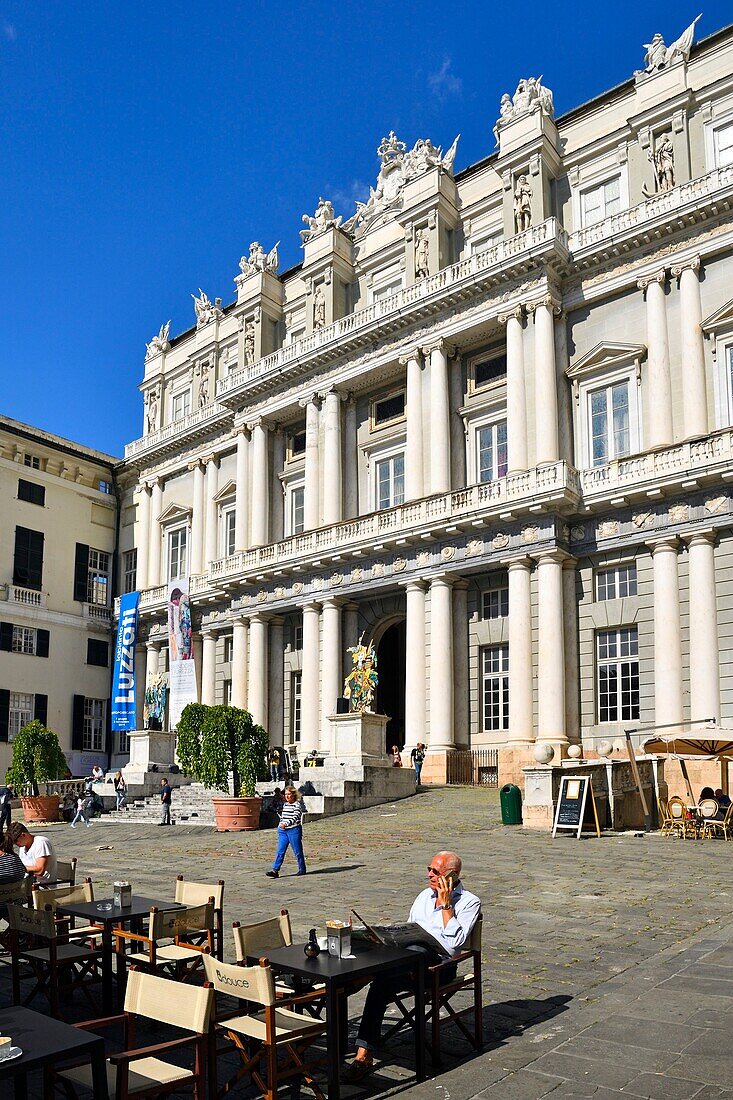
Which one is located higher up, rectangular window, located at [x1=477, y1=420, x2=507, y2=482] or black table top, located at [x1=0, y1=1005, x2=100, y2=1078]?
rectangular window, located at [x1=477, y1=420, x2=507, y2=482]

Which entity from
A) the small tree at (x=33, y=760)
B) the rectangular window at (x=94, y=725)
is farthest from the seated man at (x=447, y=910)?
the rectangular window at (x=94, y=725)

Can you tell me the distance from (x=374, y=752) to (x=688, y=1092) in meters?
22.0

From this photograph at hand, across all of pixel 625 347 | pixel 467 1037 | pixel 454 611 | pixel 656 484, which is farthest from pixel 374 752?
pixel 467 1037

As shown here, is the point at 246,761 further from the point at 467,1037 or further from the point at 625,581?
the point at 467,1037

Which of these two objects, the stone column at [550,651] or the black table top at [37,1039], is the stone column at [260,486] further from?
the black table top at [37,1039]

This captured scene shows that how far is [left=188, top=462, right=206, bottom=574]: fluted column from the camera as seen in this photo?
4469cm

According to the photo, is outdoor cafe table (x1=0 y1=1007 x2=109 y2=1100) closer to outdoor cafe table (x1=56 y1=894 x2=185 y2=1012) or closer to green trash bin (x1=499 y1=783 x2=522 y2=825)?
outdoor cafe table (x1=56 y1=894 x2=185 y2=1012)

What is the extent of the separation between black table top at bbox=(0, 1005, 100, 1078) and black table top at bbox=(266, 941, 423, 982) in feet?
5.21

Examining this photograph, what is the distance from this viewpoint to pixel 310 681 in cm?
3653

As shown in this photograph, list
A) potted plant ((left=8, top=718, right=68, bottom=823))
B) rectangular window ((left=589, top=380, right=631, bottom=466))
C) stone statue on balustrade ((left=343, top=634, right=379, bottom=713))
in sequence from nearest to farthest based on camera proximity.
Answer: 1. stone statue on balustrade ((left=343, top=634, right=379, bottom=713))
2. rectangular window ((left=589, top=380, right=631, bottom=466))
3. potted plant ((left=8, top=718, right=68, bottom=823))

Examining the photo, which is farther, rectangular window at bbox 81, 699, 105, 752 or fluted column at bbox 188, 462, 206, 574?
rectangular window at bbox 81, 699, 105, 752

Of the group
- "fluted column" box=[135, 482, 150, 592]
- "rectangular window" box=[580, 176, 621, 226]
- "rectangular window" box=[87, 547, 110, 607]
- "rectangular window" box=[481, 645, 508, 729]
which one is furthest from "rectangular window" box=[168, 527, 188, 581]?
"rectangular window" box=[580, 176, 621, 226]

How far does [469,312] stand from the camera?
34.3 meters

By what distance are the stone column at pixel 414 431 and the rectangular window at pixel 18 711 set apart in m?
19.6
